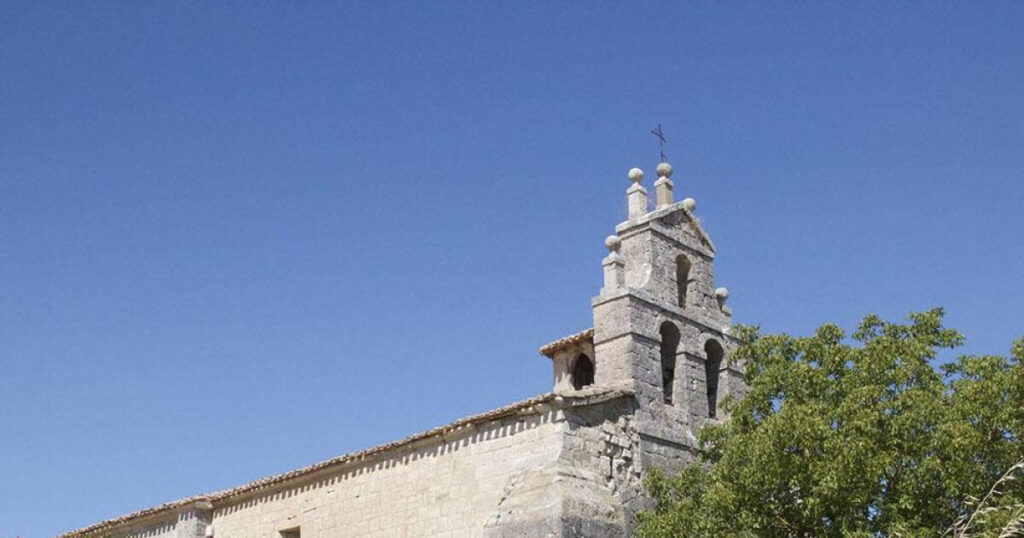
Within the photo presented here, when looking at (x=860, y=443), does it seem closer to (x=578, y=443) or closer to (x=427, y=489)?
(x=578, y=443)

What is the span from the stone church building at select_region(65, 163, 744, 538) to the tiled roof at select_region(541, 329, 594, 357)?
4cm

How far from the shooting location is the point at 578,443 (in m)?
18.7

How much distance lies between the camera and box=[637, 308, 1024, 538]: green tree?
15.8m

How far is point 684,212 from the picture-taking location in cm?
2288

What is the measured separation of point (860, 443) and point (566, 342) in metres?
7.58

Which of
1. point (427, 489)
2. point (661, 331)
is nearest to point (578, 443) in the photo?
point (427, 489)

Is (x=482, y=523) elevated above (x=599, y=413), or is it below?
below

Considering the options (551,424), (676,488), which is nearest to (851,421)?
(676,488)

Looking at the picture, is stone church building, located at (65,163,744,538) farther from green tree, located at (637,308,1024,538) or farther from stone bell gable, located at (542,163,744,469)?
green tree, located at (637,308,1024,538)

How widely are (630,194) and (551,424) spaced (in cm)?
565

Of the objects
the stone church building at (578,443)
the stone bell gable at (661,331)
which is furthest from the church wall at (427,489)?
the stone bell gable at (661,331)

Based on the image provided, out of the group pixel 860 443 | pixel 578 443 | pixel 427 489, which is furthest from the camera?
pixel 427 489

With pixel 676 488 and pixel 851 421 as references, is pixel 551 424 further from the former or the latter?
pixel 851 421

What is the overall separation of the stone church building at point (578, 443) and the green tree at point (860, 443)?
1.33m
